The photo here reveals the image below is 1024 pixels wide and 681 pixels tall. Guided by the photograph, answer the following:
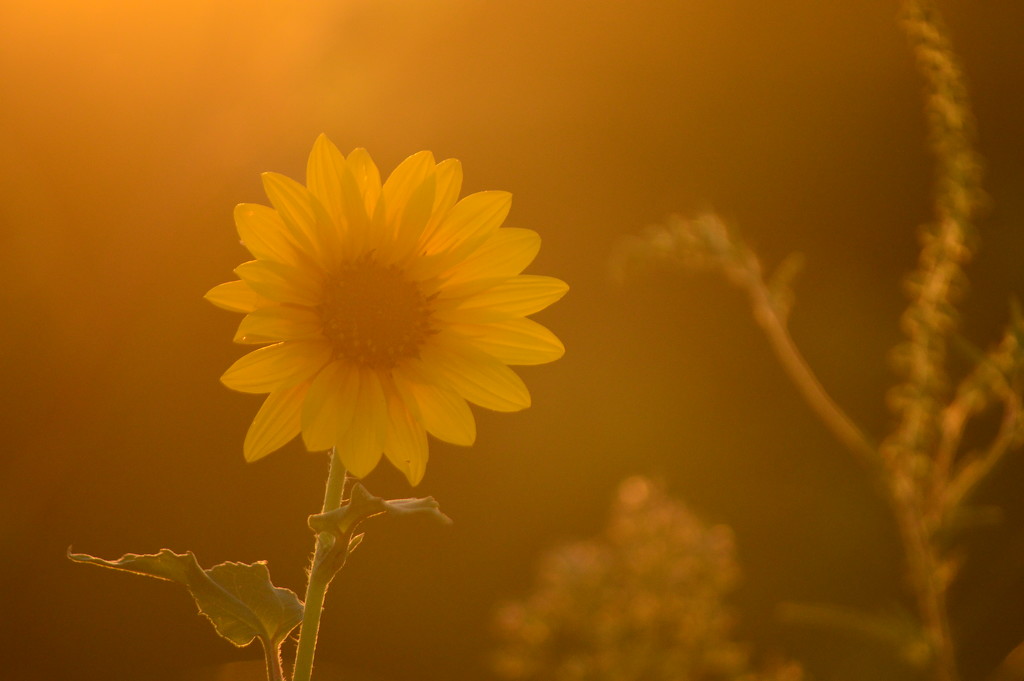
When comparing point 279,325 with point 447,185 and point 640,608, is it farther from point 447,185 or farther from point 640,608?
point 640,608

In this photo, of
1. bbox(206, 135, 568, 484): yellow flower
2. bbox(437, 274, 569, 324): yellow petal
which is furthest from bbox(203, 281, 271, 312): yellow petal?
bbox(437, 274, 569, 324): yellow petal

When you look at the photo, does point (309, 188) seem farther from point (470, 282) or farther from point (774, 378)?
point (774, 378)

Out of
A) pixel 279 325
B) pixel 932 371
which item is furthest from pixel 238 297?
pixel 932 371

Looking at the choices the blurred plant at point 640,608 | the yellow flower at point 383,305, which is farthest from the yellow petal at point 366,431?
the blurred plant at point 640,608

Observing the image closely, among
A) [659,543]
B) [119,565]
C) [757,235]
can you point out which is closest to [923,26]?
[659,543]

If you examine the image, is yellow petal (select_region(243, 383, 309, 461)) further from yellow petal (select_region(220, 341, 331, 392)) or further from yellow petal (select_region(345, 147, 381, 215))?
yellow petal (select_region(345, 147, 381, 215))

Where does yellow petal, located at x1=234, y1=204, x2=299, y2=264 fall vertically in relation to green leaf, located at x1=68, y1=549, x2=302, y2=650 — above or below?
above
